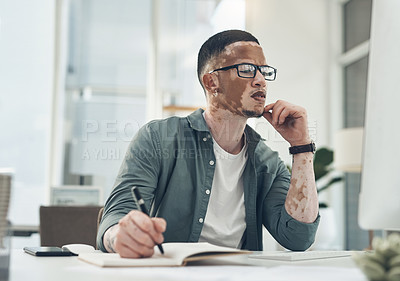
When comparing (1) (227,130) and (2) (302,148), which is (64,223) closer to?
(1) (227,130)

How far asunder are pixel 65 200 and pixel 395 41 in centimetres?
295

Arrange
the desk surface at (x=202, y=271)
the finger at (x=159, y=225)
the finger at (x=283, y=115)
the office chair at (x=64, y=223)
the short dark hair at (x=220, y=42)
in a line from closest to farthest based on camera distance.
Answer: the desk surface at (x=202, y=271)
the finger at (x=159, y=225)
the finger at (x=283, y=115)
the short dark hair at (x=220, y=42)
the office chair at (x=64, y=223)

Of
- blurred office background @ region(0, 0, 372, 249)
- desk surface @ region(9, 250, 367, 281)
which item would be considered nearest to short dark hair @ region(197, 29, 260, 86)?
desk surface @ region(9, 250, 367, 281)

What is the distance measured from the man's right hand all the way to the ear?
700mm

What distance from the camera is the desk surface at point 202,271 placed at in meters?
0.70

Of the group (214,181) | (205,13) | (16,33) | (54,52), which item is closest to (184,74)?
(205,13)

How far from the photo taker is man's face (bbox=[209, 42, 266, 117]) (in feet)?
4.53

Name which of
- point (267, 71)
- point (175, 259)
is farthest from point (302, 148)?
point (175, 259)

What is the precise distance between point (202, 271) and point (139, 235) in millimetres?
129

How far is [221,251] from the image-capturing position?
81 cm

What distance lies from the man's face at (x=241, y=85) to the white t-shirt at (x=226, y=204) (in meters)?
0.12

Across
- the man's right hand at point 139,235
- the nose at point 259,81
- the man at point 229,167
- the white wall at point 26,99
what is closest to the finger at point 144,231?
the man's right hand at point 139,235

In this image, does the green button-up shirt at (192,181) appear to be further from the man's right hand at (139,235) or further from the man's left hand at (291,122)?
the man's right hand at (139,235)

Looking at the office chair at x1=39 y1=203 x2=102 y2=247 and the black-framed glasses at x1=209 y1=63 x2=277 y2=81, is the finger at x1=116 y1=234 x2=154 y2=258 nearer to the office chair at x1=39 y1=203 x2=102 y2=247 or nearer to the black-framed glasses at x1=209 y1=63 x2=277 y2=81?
the black-framed glasses at x1=209 y1=63 x2=277 y2=81
